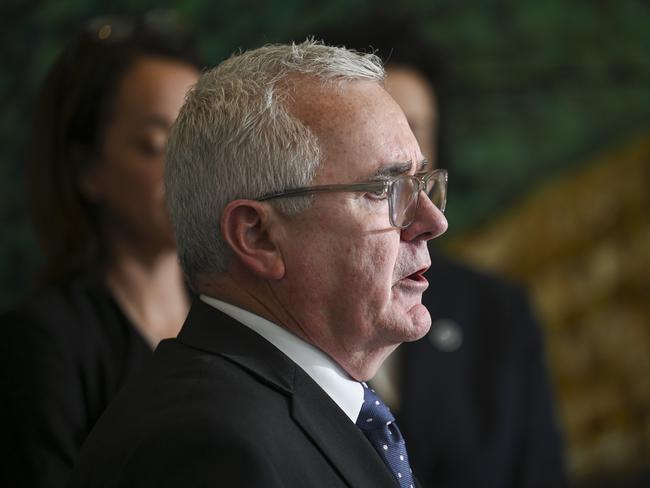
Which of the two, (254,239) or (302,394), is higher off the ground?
(254,239)

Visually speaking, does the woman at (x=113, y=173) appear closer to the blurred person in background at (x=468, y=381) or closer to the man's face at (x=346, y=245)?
the blurred person in background at (x=468, y=381)

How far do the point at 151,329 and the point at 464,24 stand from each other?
2.30 m

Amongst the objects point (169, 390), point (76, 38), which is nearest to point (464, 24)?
point (76, 38)

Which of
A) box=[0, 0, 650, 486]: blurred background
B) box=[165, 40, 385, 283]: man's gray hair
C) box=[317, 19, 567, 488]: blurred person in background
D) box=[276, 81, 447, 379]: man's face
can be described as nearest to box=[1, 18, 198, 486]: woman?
box=[317, 19, 567, 488]: blurred person in background

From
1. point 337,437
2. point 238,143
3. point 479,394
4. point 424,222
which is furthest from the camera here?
point 479,394

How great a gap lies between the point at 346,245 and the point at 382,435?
388 millimetres

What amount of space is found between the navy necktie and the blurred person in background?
153 cm

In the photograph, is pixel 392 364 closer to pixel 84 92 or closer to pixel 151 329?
pixel 151 329

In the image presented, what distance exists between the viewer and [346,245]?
2258 mm

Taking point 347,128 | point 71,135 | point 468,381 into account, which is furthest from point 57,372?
point 468,381

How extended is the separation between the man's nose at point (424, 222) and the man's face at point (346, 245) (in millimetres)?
61

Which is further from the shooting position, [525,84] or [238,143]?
[525,84]

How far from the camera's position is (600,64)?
16.4 ft

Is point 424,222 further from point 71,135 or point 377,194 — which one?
point 71,135
